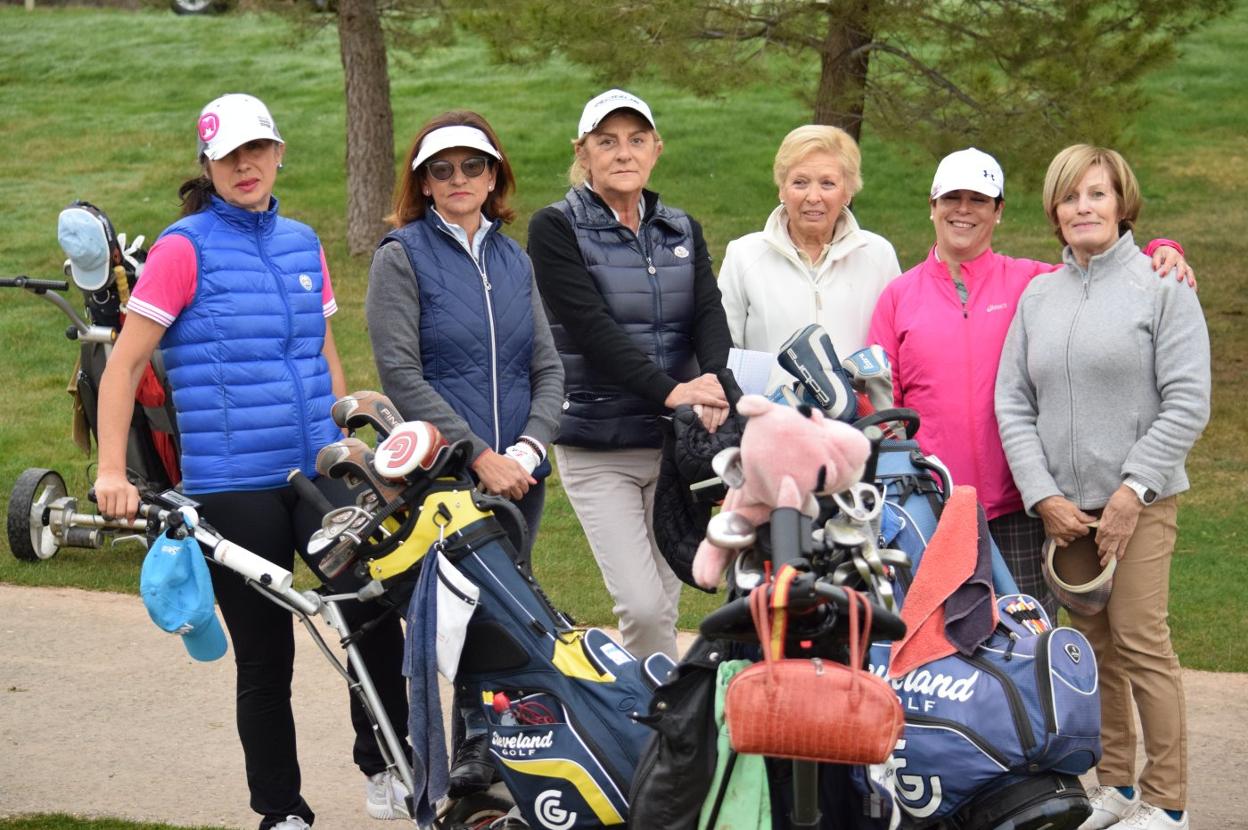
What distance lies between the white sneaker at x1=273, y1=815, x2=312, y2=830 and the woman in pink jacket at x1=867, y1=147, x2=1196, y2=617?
204 cm

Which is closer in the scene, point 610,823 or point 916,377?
point 610,823

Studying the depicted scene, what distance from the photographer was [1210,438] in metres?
9.62

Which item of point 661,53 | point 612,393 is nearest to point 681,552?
point 612,393

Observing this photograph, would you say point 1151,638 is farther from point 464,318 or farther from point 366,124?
point 366,124

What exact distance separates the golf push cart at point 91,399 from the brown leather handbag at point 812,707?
3.86 meters

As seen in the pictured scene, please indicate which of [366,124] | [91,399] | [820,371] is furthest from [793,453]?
[366,124]

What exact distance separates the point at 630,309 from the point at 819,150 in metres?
0.73

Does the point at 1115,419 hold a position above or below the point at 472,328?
below

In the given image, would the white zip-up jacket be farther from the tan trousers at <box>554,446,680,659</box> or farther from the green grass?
the green grass

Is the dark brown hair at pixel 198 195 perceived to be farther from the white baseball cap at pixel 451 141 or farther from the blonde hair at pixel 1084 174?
the blonde hair at pixel 1084 174

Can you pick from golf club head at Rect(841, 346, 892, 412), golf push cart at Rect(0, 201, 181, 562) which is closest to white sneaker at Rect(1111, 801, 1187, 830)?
golf club head at Rect(841, 346, 892, 412)

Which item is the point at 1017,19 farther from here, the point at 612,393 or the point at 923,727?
the point at 923,727

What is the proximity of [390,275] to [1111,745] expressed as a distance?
2.45 meters

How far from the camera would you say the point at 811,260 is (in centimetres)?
474
